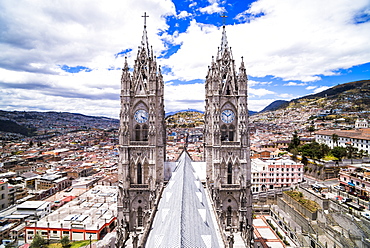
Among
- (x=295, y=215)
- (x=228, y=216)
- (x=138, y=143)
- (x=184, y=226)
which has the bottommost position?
(x=295, y=215)

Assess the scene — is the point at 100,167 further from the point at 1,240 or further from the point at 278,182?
the point at 278,182

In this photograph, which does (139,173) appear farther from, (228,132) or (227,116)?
(227,116)

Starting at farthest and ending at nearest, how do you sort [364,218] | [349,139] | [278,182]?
1. [349,139]
2. [278,182]
3. [364,218]

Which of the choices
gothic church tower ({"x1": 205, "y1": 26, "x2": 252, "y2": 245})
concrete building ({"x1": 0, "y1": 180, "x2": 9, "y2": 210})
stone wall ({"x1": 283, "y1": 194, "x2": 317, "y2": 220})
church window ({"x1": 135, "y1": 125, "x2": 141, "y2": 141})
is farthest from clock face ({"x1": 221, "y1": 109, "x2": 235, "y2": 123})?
concrete building ({"x1": 0, "y1": 180, "x2": 9, "y2": 210})

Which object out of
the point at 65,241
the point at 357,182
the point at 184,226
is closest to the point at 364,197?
the point at 357,182

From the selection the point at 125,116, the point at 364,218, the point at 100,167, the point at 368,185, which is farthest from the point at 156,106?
the point at 100,167

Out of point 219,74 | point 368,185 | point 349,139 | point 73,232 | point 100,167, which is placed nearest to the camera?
point 219,74
